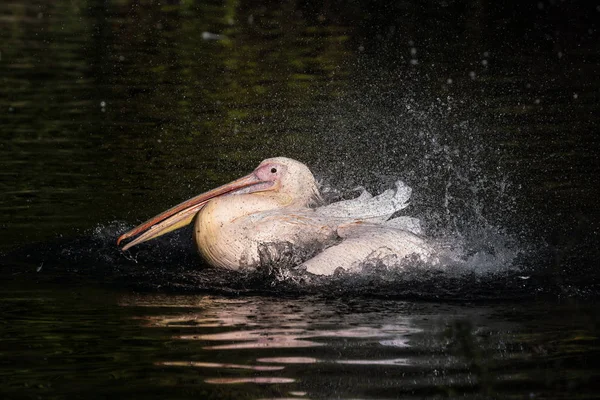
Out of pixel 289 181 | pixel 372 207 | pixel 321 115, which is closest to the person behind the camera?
pixel 372 207

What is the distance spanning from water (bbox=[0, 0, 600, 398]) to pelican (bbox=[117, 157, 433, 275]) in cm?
13

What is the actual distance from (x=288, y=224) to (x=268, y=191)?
18.5 inches

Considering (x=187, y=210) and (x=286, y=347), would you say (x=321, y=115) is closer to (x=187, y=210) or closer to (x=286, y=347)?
(x=187, y=210)

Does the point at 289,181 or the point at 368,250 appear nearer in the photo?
the point at 368,250

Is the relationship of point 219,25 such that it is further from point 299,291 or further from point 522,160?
point 299,291

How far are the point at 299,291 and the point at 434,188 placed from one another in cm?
315

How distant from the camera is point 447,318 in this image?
18.7 feet

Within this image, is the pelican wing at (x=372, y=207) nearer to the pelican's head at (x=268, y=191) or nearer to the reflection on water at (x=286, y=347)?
the pelican's head at (x=268, y=191)

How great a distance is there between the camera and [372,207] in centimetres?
698

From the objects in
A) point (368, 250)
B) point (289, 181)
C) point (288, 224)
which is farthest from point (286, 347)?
point (289, 181)

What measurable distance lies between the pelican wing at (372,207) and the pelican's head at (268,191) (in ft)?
0.64

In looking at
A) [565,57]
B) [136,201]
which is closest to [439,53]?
[565,57]

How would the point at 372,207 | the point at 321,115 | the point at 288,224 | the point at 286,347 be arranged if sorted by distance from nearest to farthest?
the point at 286,347
the point at 288,224
the point at 372,207
the point at 321,115

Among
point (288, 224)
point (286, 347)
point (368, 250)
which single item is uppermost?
point (288, 224)
